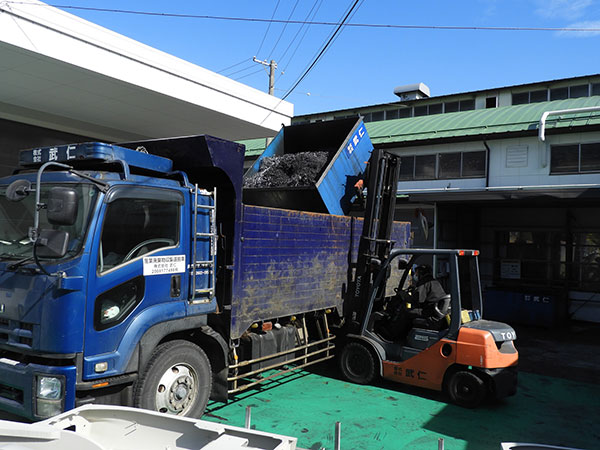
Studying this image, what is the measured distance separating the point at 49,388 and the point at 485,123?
52.8ft

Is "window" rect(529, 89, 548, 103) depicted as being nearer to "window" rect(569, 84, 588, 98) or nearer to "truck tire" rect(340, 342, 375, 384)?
"window" rect(569, 84, 588, 98)

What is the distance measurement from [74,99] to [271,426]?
326 inches

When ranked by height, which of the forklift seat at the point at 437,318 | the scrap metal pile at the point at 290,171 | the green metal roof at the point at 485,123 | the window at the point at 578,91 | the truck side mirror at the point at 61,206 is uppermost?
the window at the point at 578,91

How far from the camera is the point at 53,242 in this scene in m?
3.77

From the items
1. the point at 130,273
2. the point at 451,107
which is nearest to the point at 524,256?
the point at 451,107

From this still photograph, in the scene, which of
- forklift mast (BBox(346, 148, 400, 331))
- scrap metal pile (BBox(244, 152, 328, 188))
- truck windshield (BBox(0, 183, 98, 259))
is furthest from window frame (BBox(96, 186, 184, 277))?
forklift mast (BBox(346, 148, 400, 331))

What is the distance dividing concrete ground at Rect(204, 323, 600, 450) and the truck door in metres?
1.67

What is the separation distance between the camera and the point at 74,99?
399 inches

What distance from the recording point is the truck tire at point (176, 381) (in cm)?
434

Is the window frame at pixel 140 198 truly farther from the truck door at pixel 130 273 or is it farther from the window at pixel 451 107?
the window at pixel 451 107

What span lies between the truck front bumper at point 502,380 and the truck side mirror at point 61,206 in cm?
500

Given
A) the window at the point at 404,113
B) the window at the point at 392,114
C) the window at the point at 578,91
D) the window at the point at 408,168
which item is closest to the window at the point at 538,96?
the window at the point at 578,91

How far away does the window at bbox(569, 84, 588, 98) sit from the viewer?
19.3m

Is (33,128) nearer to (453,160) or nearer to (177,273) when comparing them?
(177,273)
